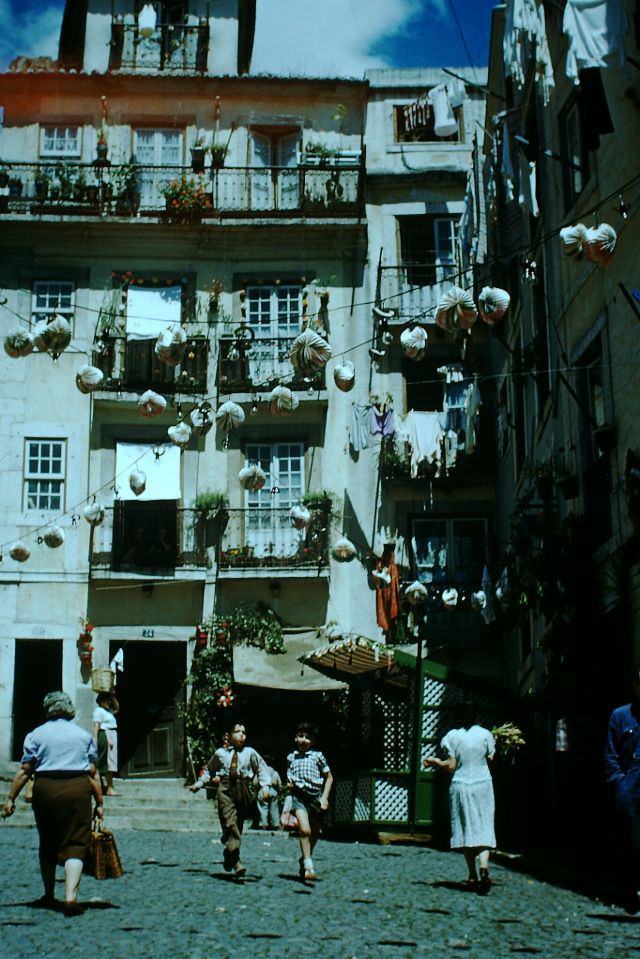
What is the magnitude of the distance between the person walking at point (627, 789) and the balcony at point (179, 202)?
68.6 feet

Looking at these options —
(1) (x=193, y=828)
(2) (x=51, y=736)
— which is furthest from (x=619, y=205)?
(1) (x=193, y=828)

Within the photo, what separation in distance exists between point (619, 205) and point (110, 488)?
49.8 ft

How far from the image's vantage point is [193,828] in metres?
20.2

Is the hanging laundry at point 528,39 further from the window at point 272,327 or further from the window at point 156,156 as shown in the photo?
the window at point 156,156

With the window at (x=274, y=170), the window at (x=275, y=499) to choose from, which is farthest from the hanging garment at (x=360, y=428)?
the window at (x=274, y=170)

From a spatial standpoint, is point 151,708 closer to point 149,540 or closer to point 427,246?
point 149,540

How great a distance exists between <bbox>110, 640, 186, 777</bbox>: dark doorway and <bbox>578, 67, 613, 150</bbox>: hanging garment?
50.7 ft

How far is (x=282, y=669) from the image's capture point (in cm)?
2470

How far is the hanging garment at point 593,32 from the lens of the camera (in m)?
13.4

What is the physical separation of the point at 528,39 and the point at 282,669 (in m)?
13.2

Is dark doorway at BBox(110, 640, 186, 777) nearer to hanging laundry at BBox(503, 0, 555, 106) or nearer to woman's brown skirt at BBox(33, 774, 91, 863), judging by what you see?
hanging laundry at BBox(503, 0, 555, 106)

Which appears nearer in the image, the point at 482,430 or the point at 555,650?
the point at 555,650

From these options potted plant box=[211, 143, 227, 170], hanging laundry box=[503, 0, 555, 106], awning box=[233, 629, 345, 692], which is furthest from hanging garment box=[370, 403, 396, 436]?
hanging laundry box=[503, 0, 555, 106]

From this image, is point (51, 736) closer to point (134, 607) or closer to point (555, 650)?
point (555, 650)
